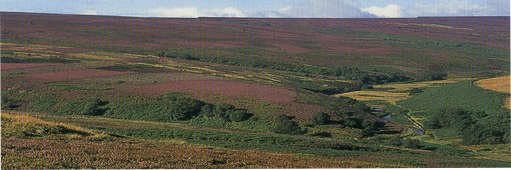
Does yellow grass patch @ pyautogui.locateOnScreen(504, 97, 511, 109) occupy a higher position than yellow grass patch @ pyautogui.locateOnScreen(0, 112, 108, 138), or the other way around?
yellow grass patch @ pyautogui.locateOnScreen(0, 112, 108, 138)

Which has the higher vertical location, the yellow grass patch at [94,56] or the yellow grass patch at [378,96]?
the yellow grass patch at [94,56]

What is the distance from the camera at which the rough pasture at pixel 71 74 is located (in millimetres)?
55062

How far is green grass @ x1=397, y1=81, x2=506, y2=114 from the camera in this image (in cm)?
5230

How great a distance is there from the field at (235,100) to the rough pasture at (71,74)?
0.15 m

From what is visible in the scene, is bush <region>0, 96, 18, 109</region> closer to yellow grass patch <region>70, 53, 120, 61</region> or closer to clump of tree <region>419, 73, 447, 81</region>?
yellow grass patch <region>70, 53, 120, 61</region>

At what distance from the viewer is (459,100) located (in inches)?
2232

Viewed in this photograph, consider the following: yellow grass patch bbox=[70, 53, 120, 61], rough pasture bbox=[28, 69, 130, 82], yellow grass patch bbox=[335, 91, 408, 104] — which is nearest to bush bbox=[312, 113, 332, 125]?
yellow grass patch bbox=[335, 91, 408, 104]

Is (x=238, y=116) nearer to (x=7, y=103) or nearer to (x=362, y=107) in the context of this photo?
(x=362, y=107)

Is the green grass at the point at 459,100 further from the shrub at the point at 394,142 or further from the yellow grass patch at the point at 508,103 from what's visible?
the shrub at the point at 394,142

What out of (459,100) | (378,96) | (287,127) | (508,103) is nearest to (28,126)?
(287,127)

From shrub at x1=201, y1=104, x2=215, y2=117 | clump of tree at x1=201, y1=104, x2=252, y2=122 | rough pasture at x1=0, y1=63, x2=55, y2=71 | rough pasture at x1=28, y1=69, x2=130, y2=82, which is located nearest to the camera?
clump of tree at x1=201, y1=104, x2=252, y2=122

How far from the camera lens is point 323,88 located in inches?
2744

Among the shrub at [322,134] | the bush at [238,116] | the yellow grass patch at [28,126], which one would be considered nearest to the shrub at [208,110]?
the bush at [238,116]

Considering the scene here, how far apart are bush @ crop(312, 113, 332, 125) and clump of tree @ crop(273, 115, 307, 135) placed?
141cm
